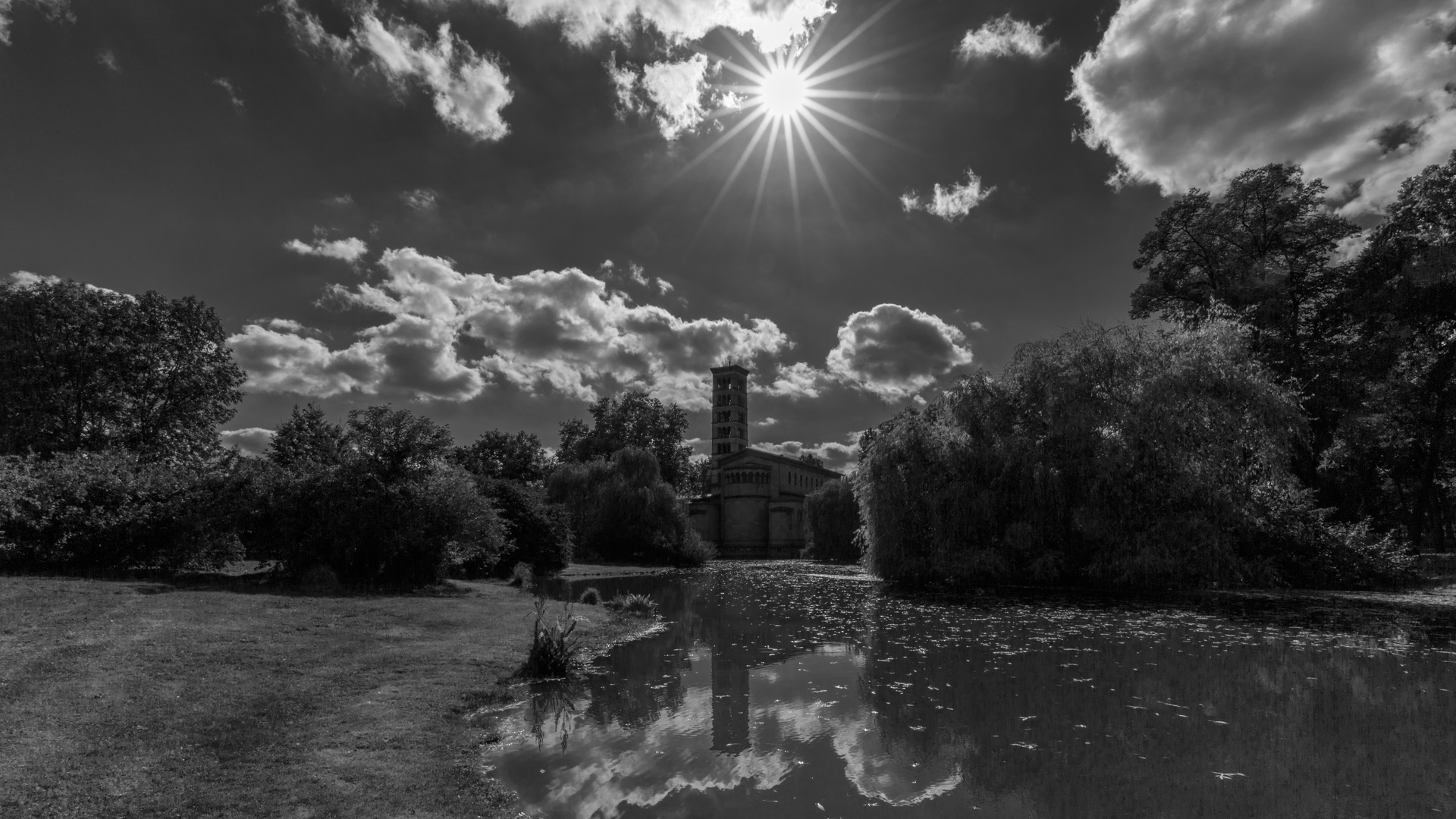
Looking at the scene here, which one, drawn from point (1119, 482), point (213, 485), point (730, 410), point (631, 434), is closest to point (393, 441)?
point (213, 485)

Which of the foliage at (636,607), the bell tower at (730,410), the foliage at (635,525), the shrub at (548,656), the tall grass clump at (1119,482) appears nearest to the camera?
the shrub at (548,656)

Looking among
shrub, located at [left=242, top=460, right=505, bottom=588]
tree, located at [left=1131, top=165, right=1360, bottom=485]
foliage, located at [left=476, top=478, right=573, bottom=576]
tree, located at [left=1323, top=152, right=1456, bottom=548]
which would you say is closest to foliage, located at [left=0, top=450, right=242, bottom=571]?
shrub, located at [left=242, top=460, right=505, bottom=588]

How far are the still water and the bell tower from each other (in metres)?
88.5

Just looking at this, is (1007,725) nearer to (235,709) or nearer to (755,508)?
(235,709)

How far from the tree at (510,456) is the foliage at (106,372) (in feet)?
141

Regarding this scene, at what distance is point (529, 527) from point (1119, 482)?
80.0ft

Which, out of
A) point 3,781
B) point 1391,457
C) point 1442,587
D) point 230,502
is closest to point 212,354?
point 230,502

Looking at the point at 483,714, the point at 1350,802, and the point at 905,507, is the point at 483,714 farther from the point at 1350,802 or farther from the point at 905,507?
the point at 905,507

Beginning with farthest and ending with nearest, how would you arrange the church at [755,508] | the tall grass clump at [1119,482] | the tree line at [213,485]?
1. the church at [755,508]
2. the tall grass clump at [1119,482]
3. the tree line at [213,485]

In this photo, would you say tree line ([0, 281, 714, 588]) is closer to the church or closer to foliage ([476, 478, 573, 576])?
foliage ([476, 478, 573, 576])

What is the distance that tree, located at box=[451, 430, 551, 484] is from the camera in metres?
81.4

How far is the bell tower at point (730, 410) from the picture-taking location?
104 metres

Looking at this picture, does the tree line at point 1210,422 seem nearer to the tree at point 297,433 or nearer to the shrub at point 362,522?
the shrub at point 362,522

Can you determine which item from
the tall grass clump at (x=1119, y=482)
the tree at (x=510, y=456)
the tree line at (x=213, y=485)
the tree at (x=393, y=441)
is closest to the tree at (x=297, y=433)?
the tree line at (x=213, y=485)
